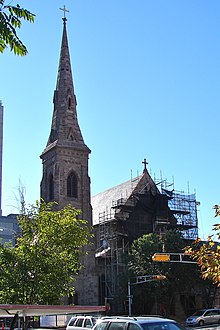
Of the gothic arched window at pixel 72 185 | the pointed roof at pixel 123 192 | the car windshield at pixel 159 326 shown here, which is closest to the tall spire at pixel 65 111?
the gothic arched window at pixel 72 185

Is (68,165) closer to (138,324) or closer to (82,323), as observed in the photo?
(82,323)

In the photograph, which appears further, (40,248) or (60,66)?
(60,66)

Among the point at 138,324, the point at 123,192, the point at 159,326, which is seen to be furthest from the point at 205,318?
the point at 138,324

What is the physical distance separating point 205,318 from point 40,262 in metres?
26.1

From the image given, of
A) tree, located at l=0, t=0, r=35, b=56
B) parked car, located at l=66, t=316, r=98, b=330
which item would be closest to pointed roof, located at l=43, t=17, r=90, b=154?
parked car, located at l=66, t=316, r=98, b=330

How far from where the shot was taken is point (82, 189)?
5978 centimetres

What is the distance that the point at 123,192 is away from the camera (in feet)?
227

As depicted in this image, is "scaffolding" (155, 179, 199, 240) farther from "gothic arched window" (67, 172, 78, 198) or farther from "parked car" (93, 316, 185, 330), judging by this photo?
"parked car" (93, 316, 185, 330)

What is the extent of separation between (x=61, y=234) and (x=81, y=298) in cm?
3203

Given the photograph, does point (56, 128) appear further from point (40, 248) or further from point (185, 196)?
point (40, 248)

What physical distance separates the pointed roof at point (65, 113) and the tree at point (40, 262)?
34.1 metres

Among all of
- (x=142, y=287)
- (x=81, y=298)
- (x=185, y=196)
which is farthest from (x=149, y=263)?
(x=185, y=196)

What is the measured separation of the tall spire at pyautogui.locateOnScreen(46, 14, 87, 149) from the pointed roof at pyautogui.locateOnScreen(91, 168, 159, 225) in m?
9.69

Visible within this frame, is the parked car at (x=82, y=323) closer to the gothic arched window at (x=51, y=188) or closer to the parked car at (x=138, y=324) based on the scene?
the parked car at (x=138, y=324)
